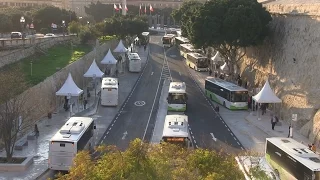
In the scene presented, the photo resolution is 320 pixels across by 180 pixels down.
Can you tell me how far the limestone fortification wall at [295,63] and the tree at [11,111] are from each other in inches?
732

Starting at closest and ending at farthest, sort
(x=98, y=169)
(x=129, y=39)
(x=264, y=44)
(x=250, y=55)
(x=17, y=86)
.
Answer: (x=98, y=169), (x=17, y=86), (x=264, y=44), (x=250, y=55), (x=129, y=39)

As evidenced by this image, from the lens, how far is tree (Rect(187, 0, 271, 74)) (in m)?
46.4

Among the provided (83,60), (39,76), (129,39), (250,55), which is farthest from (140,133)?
(129,39)

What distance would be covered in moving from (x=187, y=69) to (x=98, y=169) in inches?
2096

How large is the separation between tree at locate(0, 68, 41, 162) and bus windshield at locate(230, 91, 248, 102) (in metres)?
17.7

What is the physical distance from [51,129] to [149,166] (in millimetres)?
22473

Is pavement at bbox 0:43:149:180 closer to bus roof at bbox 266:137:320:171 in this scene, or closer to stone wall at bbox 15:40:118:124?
stone wall at bbox 15:40:118:124

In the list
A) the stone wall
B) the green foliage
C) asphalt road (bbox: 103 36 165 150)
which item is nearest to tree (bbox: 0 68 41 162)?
the stone wall

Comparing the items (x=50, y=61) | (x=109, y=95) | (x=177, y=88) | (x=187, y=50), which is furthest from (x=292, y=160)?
(x=187, y=50)

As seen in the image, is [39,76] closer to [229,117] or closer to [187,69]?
[229,117]

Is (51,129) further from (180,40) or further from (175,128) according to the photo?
(180,40)

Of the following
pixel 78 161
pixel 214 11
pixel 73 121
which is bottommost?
pixel 73 121

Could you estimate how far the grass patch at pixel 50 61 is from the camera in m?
38.6

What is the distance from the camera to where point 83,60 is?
5072cm
